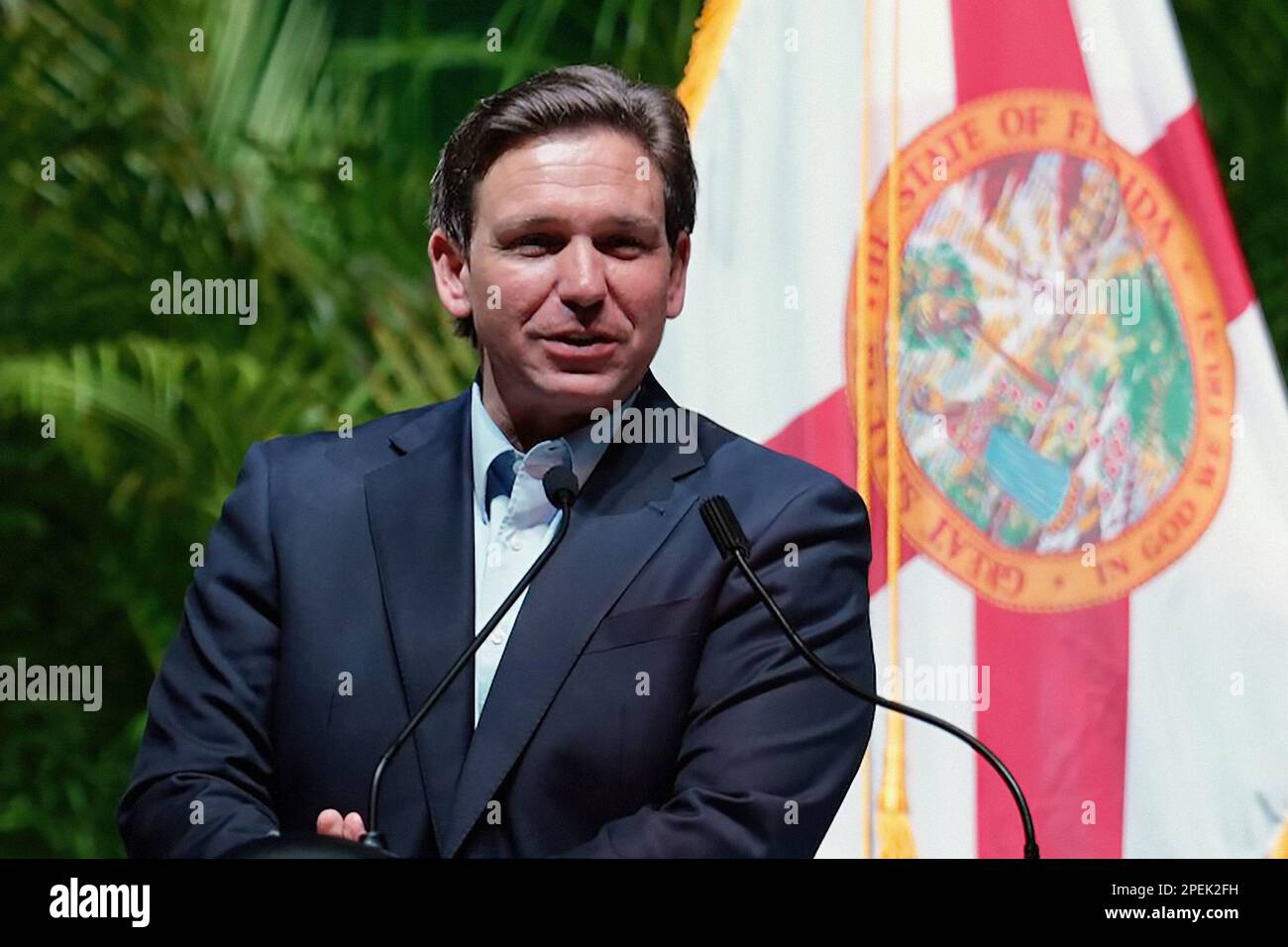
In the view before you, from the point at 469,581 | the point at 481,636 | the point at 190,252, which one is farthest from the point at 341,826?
the point at 190,252

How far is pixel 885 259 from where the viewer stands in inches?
116

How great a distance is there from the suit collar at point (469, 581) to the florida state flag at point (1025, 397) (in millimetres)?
846

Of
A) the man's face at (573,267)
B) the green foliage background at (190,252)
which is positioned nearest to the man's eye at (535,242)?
the man's face at (573,267)

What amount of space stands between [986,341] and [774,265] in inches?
14.6

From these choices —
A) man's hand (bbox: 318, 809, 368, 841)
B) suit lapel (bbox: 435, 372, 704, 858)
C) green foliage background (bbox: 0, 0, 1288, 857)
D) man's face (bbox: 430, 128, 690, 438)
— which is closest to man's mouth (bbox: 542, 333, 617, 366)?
man's face (bbox: 430, 128, 690, 438)

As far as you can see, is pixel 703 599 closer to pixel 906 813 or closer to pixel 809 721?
pixel 809 721

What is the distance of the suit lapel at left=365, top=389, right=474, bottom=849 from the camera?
6.31 ft

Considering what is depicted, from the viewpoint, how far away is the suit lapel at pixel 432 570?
1924 millimetres

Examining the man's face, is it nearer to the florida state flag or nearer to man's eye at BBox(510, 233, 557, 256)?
man's eye at BBox(510, 233, 557, 256)

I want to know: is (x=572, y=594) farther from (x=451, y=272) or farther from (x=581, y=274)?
(x=451, y=272)

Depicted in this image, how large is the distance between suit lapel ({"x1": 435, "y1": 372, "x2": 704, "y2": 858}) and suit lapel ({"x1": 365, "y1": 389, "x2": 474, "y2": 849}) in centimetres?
3

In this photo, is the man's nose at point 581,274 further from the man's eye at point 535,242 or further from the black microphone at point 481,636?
the black microphone at point 481,636

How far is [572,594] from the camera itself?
1.96 meters


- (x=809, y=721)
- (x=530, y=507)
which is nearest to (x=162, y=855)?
(x=530, y=507)
